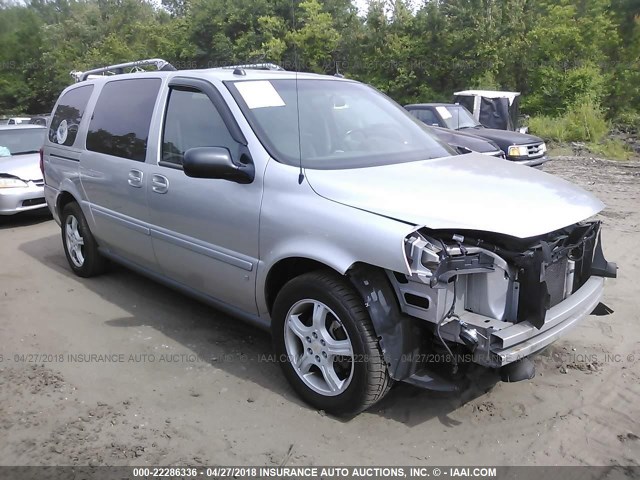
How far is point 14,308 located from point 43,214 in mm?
4846

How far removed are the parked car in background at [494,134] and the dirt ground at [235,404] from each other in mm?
6131

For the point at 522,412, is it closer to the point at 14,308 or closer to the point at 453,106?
the point at 14,308

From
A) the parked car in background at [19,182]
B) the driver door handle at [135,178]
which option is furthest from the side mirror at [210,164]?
the parked car in background at [19,182]

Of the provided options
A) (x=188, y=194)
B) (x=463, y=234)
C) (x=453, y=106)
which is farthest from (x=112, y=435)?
(x=453, y=106)

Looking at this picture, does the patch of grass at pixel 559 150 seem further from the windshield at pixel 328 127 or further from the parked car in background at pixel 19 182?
the windshield at pixel 328 127

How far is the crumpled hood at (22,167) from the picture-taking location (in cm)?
862

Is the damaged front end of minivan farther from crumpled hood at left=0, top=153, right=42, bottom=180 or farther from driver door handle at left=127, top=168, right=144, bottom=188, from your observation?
crumpled hood at left=0, top=153, right=42, bottom=180

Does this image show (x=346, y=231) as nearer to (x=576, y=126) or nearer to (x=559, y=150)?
(x=559, y=150)

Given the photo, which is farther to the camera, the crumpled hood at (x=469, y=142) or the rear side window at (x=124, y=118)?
the crumpled hood at (x=469, y=142)

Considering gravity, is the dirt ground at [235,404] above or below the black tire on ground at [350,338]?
below

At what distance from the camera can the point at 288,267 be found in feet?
11.4

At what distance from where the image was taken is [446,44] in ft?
85.1

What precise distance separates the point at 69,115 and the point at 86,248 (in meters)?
1.35

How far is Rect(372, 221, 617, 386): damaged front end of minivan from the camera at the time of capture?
2785mm
